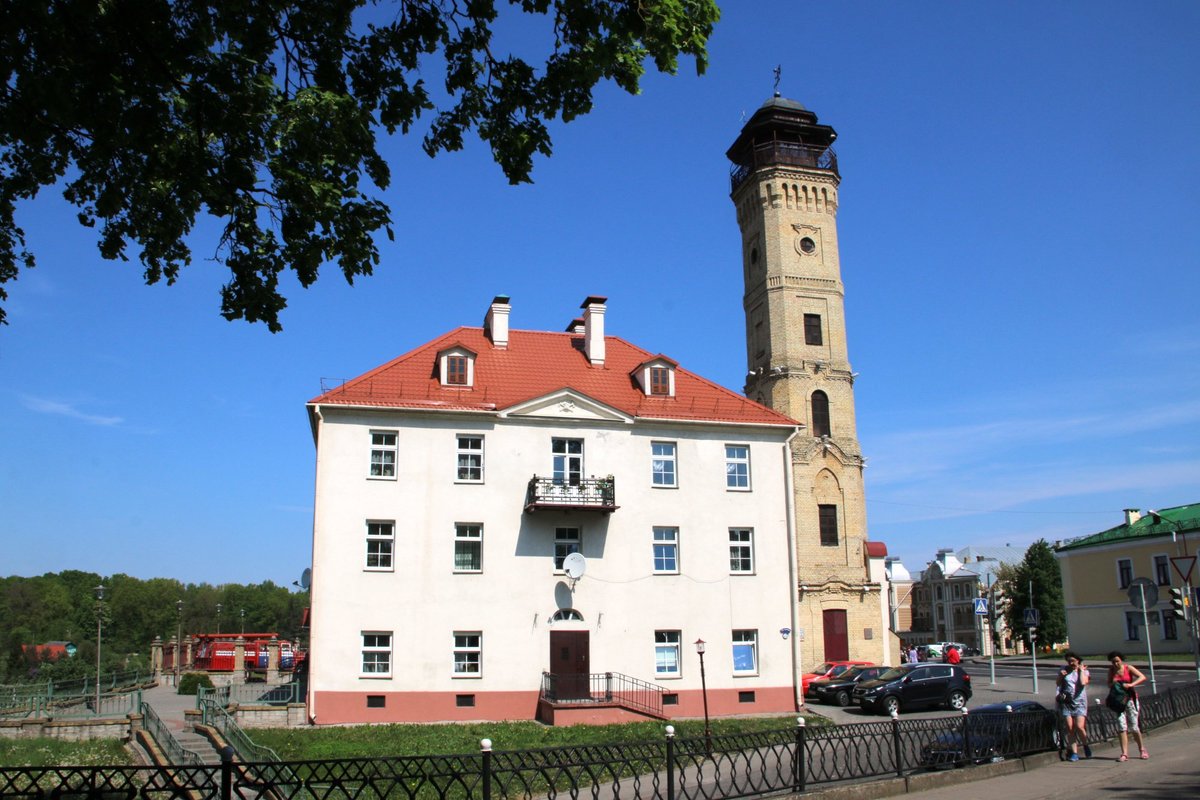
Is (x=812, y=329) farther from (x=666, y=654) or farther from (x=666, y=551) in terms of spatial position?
(x=666, y=654)

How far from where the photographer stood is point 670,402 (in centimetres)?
3238

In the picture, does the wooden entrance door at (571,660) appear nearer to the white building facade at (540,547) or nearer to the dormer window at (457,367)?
the white building facade at (540,547)

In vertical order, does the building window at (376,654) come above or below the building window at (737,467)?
below

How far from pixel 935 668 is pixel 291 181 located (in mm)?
26533

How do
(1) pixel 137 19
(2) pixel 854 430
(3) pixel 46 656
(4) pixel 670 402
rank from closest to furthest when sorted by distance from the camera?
(1) pixel 137 19 < (4) pixel 670 402 < (2) pixel 854 430 < (3) pixel 46 656

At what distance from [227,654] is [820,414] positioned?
33.6m

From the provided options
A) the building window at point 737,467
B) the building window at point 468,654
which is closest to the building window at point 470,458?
the building window at point 468,654

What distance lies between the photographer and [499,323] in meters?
33.3

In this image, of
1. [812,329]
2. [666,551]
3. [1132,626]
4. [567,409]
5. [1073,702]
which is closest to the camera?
[1073,702]

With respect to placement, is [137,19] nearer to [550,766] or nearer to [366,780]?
[366,780]

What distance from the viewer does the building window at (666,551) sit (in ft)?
100.0

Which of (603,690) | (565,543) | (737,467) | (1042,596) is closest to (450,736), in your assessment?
(603,690)

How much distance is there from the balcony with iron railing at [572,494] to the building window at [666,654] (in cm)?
439

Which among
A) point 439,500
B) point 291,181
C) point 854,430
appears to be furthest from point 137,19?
point 854,430
